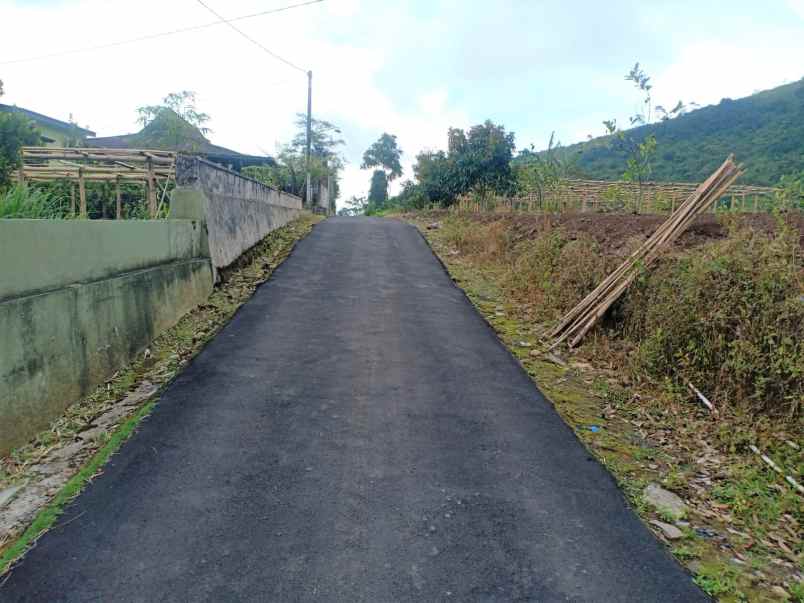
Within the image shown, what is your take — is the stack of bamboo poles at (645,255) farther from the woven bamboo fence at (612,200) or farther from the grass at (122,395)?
the grass at (122,395)

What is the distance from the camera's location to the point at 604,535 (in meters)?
3.15

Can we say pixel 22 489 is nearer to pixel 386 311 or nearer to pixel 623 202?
pixel 386 311

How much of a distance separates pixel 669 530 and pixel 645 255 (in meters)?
4.09

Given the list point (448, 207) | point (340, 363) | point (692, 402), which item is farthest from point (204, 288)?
point (448, 207)

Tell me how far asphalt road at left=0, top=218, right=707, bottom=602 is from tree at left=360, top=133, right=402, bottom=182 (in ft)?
217

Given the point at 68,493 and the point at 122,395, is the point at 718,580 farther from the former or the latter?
the point at 122,395

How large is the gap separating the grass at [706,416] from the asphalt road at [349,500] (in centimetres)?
33

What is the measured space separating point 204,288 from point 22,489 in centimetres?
481

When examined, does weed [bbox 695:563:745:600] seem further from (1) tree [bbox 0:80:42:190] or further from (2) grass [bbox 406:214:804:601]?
(1) tree [bbox 0:80:42:190]

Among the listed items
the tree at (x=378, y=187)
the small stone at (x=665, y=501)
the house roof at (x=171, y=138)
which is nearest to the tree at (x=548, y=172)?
the small stone at (x=665, y=501)

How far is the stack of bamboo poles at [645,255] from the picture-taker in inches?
259

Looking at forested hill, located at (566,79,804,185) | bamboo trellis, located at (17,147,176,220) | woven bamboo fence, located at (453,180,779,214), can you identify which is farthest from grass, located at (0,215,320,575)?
forested hill, located at (566,79,804,185)

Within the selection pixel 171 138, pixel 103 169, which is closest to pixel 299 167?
pixel 171 138

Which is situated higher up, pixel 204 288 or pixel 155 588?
pixel 204 288
